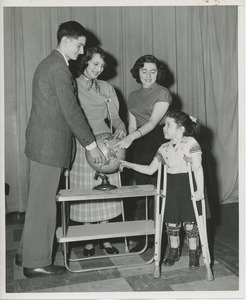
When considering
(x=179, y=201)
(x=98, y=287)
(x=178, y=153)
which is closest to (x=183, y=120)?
(x=178, y=153)

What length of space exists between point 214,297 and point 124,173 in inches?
118

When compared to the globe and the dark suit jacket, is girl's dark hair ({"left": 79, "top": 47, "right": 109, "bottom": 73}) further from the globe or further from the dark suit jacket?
the globe

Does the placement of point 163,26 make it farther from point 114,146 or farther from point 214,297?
point 214,297

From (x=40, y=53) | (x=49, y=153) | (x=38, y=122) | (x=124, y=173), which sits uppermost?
(x=40, y=53)

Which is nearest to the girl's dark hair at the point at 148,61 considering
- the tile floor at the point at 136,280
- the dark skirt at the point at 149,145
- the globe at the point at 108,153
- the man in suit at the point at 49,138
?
the dark skirt at the point at 149,145

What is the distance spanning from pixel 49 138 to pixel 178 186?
4.02ft

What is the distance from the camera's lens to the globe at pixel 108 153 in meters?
3.30

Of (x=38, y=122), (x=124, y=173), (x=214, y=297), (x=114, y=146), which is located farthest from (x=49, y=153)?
(x=124, y=173)

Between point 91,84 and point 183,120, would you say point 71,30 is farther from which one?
point 183,120

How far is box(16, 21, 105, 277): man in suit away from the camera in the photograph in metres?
3.10

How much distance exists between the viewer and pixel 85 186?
149 inches

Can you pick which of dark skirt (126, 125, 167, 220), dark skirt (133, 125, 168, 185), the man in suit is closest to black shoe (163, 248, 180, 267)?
dark skirt (126, 125, 167, 220)

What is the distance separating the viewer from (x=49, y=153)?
315 cm

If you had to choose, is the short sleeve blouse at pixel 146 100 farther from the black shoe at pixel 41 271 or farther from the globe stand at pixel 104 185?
the black shoe at pixel 41 271
